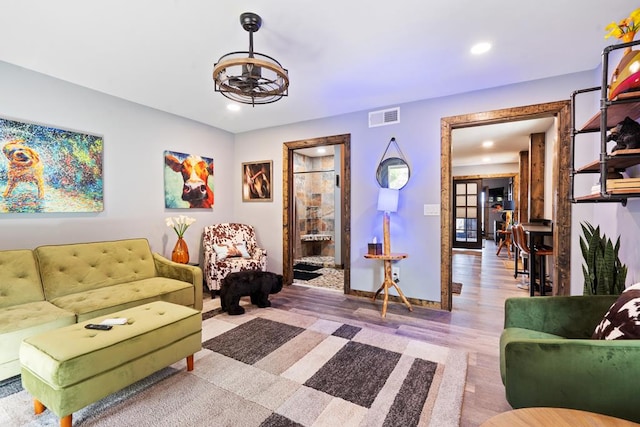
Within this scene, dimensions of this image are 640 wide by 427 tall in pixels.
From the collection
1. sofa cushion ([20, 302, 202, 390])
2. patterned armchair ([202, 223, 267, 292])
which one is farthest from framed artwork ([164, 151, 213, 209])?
sofa cushion ([20, 302, 202, 390])

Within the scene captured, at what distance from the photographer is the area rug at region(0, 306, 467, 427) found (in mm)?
1625

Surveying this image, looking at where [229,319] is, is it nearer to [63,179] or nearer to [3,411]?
[3,411]

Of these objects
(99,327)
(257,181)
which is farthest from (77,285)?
(257,181)

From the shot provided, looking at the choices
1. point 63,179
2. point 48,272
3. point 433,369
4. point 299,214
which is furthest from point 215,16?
point 299,214

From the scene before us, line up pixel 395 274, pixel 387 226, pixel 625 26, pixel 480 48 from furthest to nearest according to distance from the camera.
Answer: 1. pixel 395 274
2. pixel 387 226
3. pixel 480 48
4. pixel 625 26

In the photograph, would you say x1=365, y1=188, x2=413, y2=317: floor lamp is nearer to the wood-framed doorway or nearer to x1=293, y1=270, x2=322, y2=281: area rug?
the wood-framed doorway

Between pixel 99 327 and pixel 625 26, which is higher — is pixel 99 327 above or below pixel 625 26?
below

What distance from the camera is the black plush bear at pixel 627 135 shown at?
1520 mm

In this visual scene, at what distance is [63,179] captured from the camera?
9.64 ft

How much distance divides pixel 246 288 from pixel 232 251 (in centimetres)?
111

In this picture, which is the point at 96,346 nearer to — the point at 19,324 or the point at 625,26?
the point at 19,324

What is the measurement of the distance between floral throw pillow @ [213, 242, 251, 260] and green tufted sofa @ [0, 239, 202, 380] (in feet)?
2.80

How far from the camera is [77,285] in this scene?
2.69m

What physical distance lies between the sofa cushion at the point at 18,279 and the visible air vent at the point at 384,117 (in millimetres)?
3833
